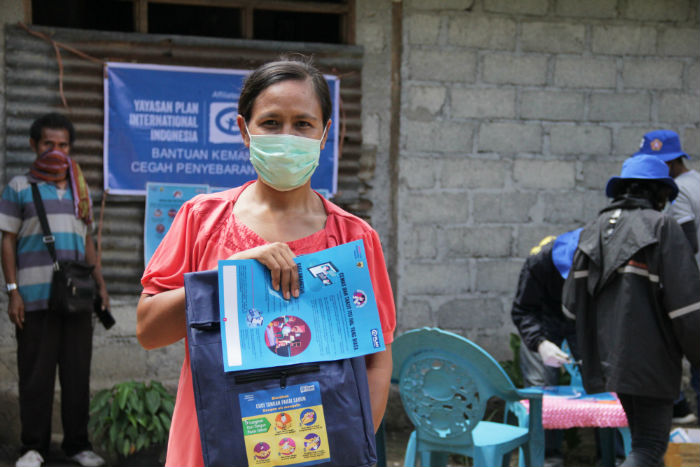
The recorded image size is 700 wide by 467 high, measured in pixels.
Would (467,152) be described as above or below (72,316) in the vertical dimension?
above

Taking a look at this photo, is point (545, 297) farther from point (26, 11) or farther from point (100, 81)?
point (26, 11)

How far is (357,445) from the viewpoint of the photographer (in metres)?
1.68

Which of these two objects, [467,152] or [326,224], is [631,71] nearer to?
[467,152]

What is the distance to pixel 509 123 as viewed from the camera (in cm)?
581

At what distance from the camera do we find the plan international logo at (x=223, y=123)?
5.38 meters

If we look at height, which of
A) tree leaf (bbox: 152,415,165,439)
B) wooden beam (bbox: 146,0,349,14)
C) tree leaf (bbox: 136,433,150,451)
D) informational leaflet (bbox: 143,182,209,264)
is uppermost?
wooden beam (bbox: 146,0,349,14)

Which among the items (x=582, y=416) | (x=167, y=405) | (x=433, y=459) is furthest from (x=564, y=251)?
(x=167, y=405)

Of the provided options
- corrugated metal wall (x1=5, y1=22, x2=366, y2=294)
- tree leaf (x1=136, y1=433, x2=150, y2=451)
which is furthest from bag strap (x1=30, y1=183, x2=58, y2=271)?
tree leaf (x1=136, y1=433, x2=150, y2=451)

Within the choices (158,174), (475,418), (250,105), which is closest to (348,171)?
(158,174)

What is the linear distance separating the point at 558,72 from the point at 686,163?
1.22 meters

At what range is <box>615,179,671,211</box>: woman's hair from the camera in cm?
379

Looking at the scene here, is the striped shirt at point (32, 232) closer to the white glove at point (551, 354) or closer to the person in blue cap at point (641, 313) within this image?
the white glove at point (551, 354)

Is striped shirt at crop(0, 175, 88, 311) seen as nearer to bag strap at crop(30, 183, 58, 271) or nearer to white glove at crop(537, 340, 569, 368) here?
bag strap at crop(30, 183, 58, 271)

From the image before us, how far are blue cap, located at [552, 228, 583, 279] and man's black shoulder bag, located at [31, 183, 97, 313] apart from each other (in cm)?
266
